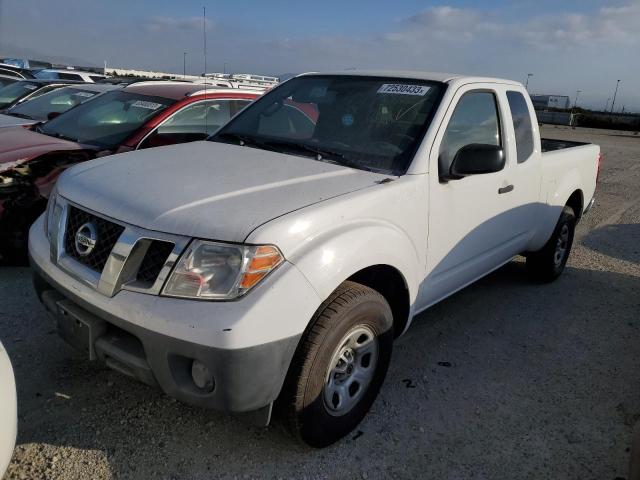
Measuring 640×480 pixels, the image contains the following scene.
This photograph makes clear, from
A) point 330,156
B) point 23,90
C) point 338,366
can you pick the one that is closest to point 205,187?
point 330,156

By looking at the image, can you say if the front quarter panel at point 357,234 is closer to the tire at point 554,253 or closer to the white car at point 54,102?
the tire at point 554,253

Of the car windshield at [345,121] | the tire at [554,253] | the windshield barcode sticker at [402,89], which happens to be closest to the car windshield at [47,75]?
the car windshield at [345,121]

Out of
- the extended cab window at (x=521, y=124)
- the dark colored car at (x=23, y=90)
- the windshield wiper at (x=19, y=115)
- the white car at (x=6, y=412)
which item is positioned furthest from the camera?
the dark colored car at (x=23, y=90)

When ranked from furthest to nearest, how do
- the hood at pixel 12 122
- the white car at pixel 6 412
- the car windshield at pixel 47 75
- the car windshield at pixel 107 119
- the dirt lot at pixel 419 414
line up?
the car windshield at pixel 47 75
the hood at pixel 12 122
the car windshield at pixel 107 119
the dirt lot at pixel 419 414
the white car at pixel 6 412

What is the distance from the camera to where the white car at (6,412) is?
6.38 feet

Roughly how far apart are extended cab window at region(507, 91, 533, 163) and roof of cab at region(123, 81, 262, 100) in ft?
9.91

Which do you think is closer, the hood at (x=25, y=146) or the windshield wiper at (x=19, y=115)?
the hood at (x=25, y=146)

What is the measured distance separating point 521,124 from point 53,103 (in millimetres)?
6459

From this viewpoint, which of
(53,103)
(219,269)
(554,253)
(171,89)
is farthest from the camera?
(53,103)

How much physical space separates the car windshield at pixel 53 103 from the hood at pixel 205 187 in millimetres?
5099

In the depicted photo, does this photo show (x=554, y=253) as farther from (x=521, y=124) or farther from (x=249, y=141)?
(x=249, y=141)

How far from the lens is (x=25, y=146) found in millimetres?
4641

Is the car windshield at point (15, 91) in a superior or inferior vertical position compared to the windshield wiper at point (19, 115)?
superior

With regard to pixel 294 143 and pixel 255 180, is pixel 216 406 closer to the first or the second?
pixel 255 180
